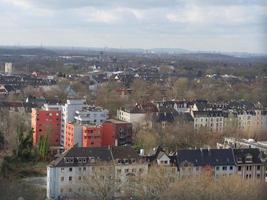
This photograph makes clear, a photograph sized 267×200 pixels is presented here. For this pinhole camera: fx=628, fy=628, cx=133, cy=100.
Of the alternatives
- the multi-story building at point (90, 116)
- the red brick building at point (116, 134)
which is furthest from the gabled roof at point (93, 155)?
the multi-story building at point (90, 116)

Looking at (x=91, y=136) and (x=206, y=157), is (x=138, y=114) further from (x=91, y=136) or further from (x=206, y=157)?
(x=206, y=157)

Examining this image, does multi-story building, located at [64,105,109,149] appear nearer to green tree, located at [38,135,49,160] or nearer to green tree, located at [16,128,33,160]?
green tree, located at [38,135,49,160]

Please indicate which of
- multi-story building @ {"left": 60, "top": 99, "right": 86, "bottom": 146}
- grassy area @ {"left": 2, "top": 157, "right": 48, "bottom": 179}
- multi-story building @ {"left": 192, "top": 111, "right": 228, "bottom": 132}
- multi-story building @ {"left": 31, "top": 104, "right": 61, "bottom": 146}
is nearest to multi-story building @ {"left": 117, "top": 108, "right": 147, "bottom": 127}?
multi-story building @ {"left": 192, "top": 111, "right": 228, "bottom": 132}

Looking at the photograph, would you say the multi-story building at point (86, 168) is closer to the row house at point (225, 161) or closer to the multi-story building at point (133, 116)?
the row house at point (225, 161)

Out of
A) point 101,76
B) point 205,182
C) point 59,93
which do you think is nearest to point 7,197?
point 205,182

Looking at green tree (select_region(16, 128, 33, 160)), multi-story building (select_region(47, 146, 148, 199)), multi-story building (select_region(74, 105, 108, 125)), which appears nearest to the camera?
multi-story building (select_region(47, 146, 148, 199))

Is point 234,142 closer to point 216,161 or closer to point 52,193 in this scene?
point 216,161
